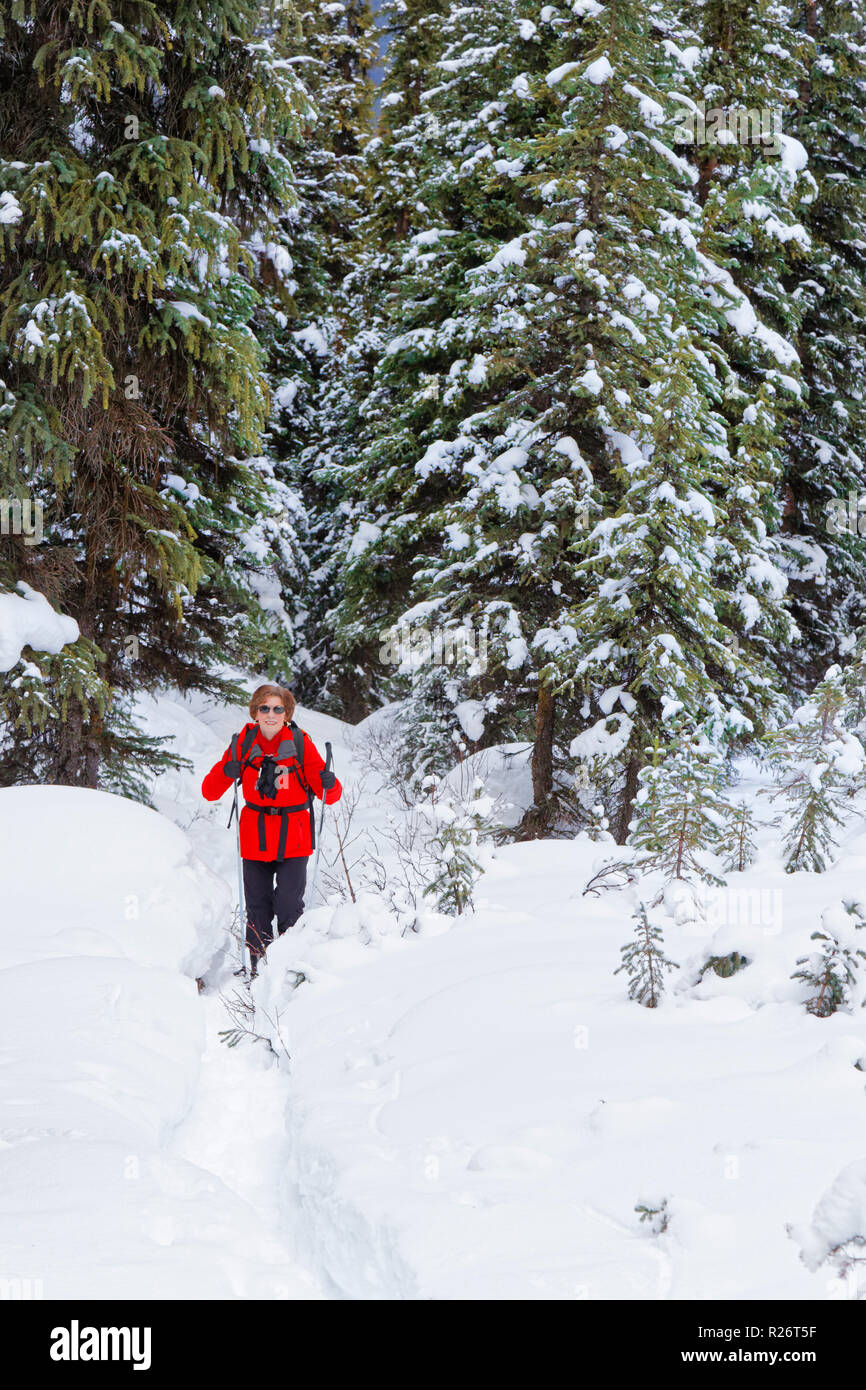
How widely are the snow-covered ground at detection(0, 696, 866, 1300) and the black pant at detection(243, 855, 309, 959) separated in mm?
547

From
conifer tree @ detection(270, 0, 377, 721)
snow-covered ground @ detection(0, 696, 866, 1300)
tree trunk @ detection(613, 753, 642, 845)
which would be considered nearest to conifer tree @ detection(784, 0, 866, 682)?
tree trunk @ detection(613, 753, 642, 845)

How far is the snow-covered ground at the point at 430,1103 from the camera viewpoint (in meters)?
2.69

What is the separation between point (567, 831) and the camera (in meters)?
11.3

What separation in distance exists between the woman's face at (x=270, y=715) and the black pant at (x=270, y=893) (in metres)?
0.91

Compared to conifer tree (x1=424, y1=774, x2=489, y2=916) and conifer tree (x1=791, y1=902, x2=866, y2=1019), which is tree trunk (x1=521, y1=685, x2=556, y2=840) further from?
conifer tree (x1=791, y1=902, x2=866, y2=1019)

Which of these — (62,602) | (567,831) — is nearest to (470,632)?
(567,831)

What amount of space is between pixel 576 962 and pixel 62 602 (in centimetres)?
580

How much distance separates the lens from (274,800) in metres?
6.57

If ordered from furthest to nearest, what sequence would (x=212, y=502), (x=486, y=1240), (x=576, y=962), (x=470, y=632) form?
(x=470, y=632) < (x=212, y=502) < (x=576, y=962) < (x=486, y=1240)

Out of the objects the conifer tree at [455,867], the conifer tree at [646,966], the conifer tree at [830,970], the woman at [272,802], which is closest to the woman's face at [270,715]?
the woman at [272,802]

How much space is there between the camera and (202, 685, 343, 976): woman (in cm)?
659

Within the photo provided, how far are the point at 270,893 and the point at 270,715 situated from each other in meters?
1.28

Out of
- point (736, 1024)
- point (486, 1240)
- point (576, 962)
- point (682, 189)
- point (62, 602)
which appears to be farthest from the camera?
point (682, 189)

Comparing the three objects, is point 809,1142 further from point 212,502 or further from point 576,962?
point 212,502
